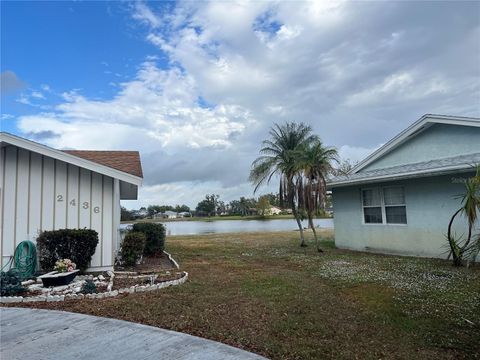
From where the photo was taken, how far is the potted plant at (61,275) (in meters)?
7.01

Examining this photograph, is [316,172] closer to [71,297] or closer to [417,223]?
[417,223]

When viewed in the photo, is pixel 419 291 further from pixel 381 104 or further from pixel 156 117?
pixel 156 117

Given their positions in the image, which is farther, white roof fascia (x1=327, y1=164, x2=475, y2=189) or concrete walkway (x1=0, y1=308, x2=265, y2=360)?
white roof fascia (x1=327, y1=164, x2=475, y2=189)

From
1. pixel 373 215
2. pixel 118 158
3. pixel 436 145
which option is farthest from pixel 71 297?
pixel 436 145

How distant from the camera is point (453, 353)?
3.89m

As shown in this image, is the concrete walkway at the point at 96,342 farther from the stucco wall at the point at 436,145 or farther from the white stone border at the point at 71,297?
the stucco wall at the point at 436,145

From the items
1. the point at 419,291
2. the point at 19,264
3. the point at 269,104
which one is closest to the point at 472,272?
the point at 419,291

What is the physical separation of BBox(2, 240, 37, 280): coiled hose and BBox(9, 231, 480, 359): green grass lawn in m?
3.11

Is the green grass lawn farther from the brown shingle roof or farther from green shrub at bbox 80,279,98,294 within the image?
the brown shingle roof

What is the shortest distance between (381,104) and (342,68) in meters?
4.96

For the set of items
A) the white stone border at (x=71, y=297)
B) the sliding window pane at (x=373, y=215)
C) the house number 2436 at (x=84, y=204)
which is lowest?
the white stone border at (x=71, y=297)

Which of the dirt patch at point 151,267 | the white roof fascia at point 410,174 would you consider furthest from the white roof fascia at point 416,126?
the dirt patch at point 151,267

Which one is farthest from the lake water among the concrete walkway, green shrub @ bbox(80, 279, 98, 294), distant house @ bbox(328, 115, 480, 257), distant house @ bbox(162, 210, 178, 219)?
distant house @ bbox(162, 210, 178, 219)

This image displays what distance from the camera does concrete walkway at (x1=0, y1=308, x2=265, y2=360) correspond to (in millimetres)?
3809
